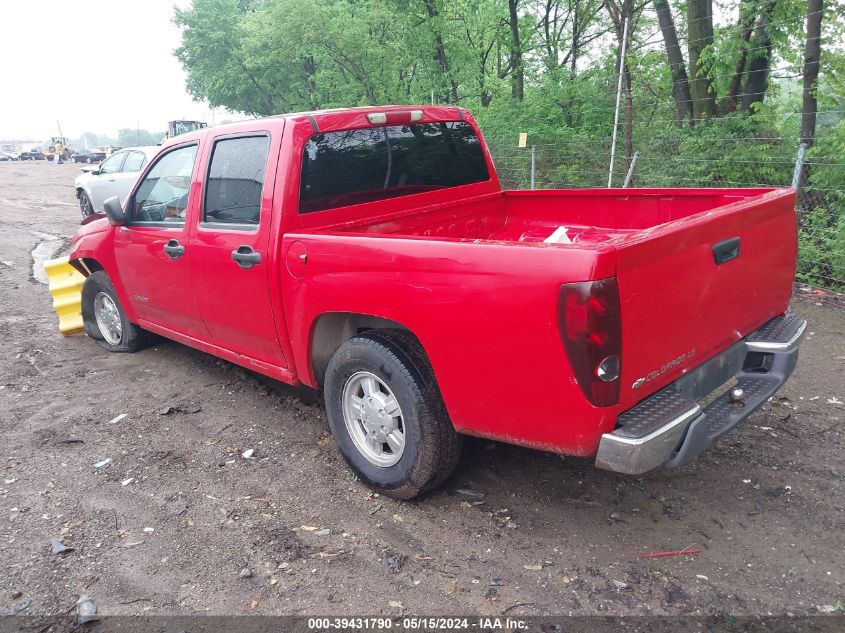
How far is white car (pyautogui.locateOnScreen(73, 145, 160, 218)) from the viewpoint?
1377 cm

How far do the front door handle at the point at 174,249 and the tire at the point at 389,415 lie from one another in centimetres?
157

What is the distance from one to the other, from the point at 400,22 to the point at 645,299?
19917mm

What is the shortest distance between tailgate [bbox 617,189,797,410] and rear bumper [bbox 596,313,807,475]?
6 cm

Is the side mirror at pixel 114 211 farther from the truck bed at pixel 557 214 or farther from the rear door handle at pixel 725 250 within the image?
the rear door handle at pixel 725 250

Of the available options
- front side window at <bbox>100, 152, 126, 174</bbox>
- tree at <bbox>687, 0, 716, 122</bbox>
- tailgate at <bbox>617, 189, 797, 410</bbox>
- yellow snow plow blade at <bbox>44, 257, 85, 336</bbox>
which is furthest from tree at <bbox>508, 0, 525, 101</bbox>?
tailgate at <bbox>617, 189, 797, 410</bbox>

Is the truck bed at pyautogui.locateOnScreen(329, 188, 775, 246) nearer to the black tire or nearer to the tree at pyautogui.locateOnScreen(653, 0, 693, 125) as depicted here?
the tree at pyautogui.locateOnScreen(653, 0, 693, 125)

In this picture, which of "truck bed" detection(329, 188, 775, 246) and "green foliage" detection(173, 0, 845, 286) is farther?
"green foliage" detection(173, 0, 845, 286)

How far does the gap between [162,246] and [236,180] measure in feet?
3.17

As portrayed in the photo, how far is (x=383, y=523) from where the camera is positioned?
3156mm

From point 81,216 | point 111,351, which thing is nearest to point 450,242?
point 111,351

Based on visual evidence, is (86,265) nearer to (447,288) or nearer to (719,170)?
(447,288)

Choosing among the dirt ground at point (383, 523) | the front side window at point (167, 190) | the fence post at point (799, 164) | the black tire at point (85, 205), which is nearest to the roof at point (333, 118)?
the front side window at point (167, 190)

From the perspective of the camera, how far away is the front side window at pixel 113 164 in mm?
14329

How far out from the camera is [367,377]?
10.8ft
